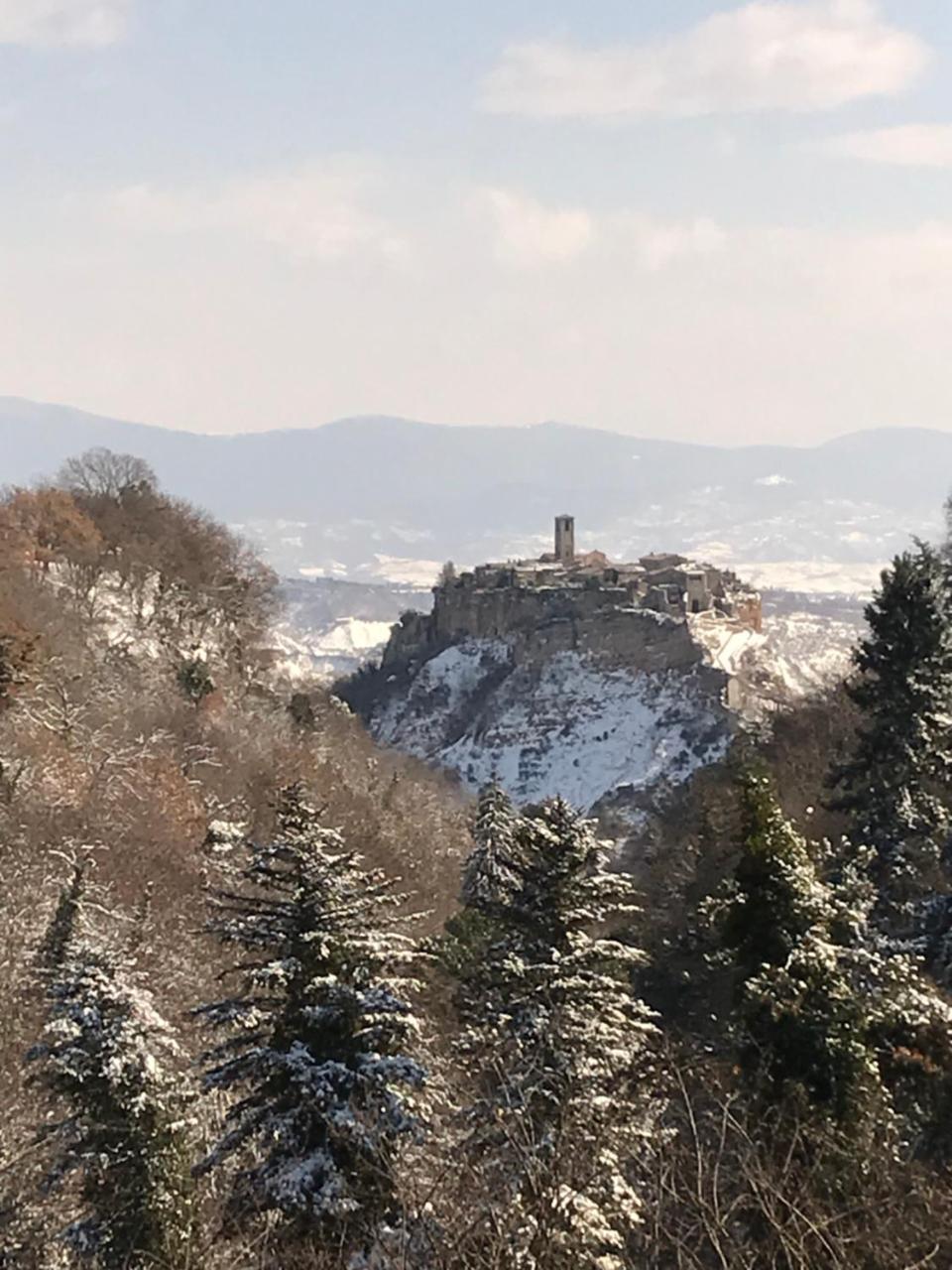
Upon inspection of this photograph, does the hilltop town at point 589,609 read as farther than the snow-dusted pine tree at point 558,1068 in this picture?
Yes

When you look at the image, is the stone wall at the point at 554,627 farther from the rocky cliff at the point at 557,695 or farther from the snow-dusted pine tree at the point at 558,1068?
the snow-dusted pine tree at the point at 558,1068

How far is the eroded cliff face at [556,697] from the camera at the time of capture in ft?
224

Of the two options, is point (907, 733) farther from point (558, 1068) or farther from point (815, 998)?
point (558, 1068)

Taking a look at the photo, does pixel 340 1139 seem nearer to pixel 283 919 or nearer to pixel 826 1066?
pixel 283 919

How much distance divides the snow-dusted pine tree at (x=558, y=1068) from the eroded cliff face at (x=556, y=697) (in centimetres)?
4995

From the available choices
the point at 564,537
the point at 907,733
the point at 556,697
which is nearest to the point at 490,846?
the point at 907,733

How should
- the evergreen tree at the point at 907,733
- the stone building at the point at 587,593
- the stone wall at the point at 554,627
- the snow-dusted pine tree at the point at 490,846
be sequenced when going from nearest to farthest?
the evergreen tree at the point at 907,733, the snow-dusted pine tree at the point at 490,846, the stone wall at the point at 554,627, the stone building at the point at 587,593

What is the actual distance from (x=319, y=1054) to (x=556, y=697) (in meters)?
65.5

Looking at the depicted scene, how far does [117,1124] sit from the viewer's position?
11961mm

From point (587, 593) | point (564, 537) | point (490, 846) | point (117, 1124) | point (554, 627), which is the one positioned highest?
point (564, 537)

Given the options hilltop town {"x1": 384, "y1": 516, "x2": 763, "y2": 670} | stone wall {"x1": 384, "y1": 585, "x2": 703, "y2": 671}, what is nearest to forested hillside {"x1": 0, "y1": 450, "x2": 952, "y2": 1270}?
stone wall {"x1": 384, "y1": 585, "x2": 703, "y2": 671}

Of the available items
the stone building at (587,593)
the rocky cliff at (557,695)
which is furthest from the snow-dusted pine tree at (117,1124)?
the stone building at (587,593)

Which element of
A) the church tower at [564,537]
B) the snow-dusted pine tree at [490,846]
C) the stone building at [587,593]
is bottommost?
the snow-dusted pine tree at [490,846]

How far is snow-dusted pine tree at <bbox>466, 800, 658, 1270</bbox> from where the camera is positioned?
29.9ft
